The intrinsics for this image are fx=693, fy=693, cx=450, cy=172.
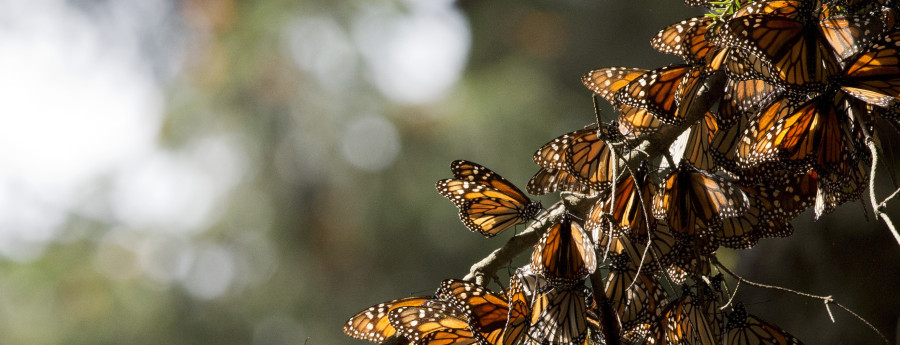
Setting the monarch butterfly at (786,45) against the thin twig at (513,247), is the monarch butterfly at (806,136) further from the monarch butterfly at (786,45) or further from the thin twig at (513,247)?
the thin twig at (513,247)

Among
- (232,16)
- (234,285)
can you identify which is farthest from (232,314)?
(232,16)

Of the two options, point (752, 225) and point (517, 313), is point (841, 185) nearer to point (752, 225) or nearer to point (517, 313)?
point (752, 225)

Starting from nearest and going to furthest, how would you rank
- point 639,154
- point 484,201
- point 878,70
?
1. point 878,70
2. point 639,154
3. point 484,201

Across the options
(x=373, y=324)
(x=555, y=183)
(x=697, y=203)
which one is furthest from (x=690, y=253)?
(x=373, y=324)

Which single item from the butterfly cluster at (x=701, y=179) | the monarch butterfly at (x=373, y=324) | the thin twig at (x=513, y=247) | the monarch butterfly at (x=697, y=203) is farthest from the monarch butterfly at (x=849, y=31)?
the monarch butterfly at (x=373, y=324)

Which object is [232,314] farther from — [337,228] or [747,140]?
[747,140]
